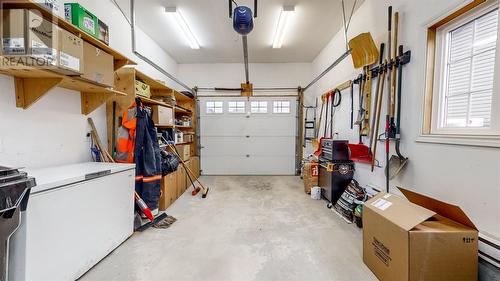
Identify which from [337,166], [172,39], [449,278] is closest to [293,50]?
[172,39]

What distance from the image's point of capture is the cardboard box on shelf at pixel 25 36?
1294 millimetres

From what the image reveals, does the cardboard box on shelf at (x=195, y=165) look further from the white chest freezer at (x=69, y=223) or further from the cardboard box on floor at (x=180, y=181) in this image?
the white chest freezer at (x=69, y=223)

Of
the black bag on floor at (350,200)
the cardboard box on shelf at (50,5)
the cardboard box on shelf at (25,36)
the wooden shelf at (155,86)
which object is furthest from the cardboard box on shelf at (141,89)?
the black bag on floor at (350,200)

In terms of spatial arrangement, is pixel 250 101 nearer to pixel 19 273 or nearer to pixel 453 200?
pixel 453 200

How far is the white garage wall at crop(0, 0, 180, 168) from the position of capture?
1598mm

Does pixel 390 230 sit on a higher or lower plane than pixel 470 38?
lower

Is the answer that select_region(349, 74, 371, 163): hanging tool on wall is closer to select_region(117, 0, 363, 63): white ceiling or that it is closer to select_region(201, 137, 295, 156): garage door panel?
select_region(117, 0, 363, 63): white ceiling

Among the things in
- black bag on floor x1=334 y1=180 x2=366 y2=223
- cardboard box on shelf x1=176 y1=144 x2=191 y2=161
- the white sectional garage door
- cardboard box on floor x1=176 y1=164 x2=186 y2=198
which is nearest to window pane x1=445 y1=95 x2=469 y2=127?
black bag on floor x1=334 y1=180 x2=366 y2=223

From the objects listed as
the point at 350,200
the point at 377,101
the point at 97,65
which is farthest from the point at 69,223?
the point at 377,101

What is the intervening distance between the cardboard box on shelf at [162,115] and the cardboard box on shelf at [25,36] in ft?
5.98

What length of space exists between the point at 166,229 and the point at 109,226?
2.26 ft

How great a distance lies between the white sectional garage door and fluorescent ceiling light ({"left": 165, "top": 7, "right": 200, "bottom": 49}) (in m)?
1.62

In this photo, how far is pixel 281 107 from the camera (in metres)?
5.58

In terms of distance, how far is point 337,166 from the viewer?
10.4ft
